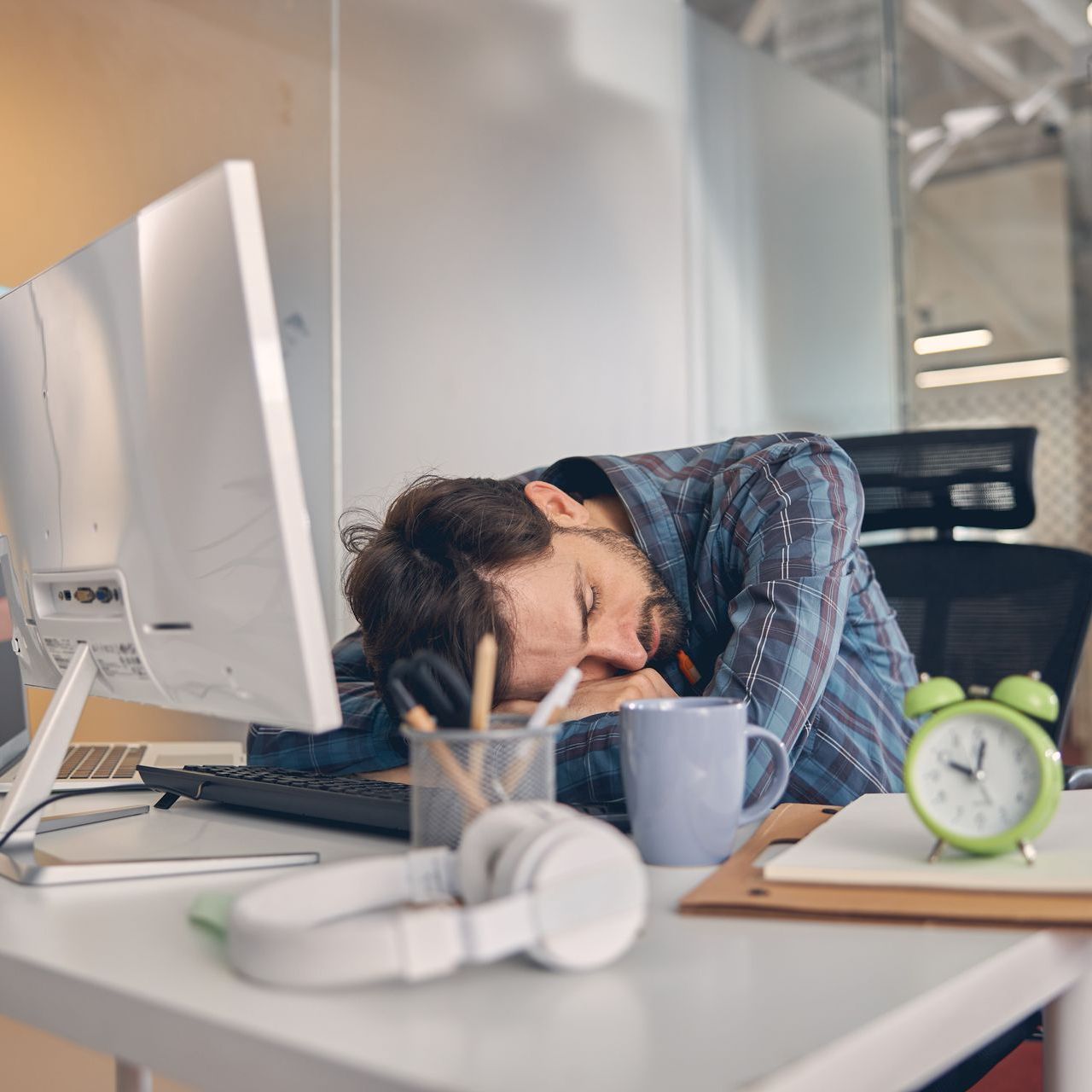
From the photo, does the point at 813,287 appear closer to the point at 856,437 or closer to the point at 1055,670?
the point at 856,437

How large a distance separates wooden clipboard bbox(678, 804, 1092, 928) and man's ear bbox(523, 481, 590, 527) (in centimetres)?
79

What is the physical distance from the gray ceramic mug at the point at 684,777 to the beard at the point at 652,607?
55 cm

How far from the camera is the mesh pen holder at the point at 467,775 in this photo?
1.85 feet

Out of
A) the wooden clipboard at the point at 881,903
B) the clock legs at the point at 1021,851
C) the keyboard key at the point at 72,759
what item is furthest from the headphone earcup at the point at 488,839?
the keyboard key at the point at 72,759

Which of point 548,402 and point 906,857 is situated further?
point 548,402

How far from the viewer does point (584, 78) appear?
3.23m

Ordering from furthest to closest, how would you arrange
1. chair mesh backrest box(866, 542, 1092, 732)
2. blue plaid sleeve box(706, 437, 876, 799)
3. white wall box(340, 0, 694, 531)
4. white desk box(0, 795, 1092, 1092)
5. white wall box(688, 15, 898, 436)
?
white wall box(688, 15, 898, 436) → white wall box(340, 0, 694, 531) → chair mesh backrest box(866, 542, 1092, 732) → blue plaid sleeve box(706, 437, 876, 799) → white desk box(0, 795, 1092, 1092)

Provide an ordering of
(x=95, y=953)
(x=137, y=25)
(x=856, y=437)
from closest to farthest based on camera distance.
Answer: (x=95, y=953) < (x=856, y=437) < (x=137, y=25)

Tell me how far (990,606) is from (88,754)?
1.20 m

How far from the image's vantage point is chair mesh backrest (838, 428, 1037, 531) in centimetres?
165

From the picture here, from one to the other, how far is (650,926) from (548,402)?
2.52 m

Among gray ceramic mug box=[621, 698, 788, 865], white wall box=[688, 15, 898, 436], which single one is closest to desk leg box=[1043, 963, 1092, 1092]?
gray ceramic mug box=[621, 698, 788, 865]

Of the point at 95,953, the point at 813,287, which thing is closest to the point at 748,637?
the point at 95,953

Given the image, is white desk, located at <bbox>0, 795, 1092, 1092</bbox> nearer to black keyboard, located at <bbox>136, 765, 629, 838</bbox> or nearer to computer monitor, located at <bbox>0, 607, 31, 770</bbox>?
black keyboard, located at <bbox>136, 765, 629, 838</bbox>
